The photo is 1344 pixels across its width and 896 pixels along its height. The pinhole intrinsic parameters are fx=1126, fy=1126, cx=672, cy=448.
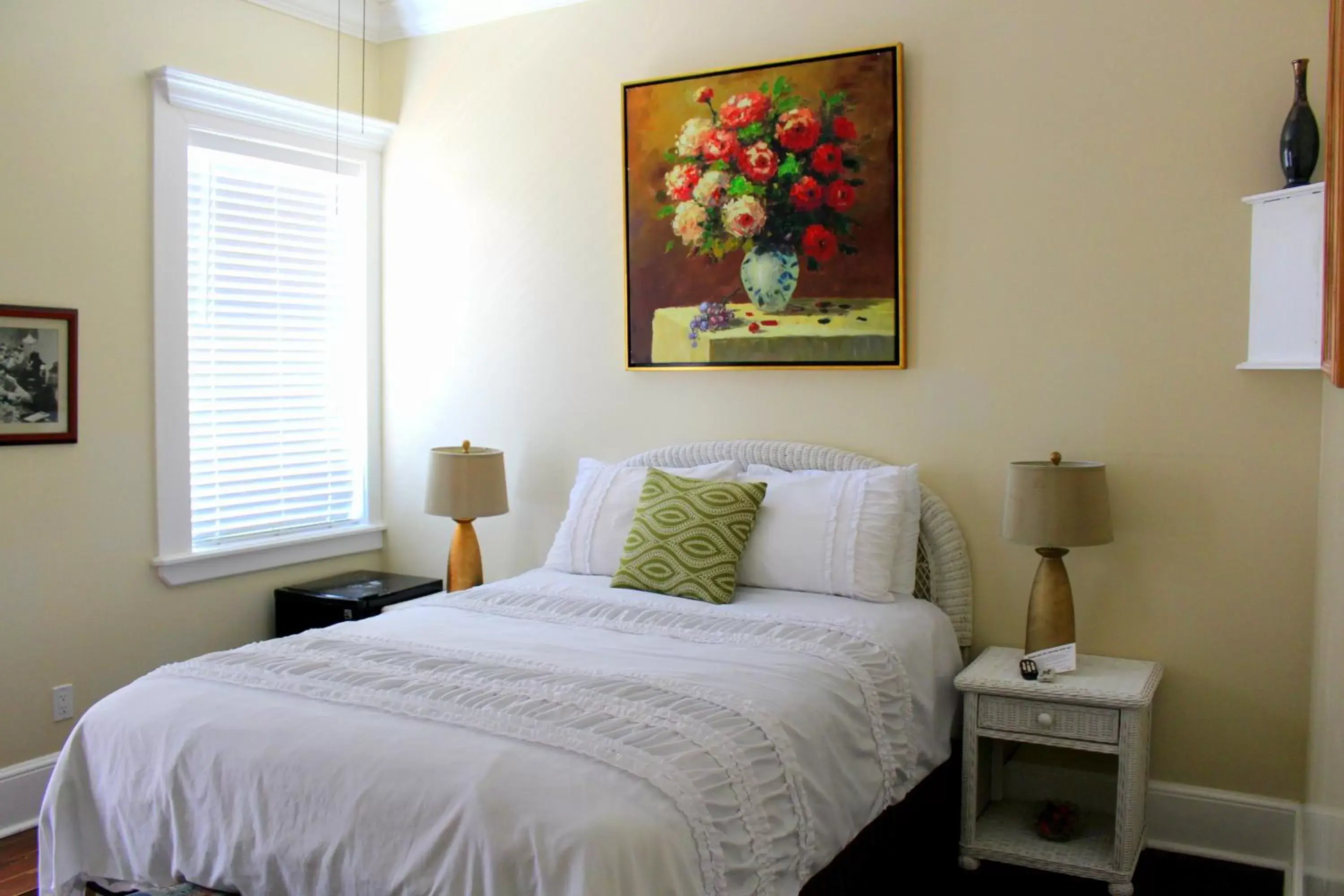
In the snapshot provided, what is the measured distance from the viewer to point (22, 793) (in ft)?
11.5

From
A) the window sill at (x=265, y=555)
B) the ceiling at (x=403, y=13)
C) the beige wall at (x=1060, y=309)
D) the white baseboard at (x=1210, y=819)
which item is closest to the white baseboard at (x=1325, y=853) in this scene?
the white baseboard at (x=1210, y=819)

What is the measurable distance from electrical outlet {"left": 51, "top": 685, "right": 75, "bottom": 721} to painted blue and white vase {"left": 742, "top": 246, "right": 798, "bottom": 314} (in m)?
2.60

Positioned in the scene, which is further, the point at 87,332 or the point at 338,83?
the point at 338,83

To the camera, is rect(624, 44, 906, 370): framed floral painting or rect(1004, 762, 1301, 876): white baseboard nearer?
rect(1004, 762, 1301, 876): white baseboard

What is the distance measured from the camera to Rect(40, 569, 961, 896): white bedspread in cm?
194

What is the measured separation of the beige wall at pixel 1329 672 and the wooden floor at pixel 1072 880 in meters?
0.30

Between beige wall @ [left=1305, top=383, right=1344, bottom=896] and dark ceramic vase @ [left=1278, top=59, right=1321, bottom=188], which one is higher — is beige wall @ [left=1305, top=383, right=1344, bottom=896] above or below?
below

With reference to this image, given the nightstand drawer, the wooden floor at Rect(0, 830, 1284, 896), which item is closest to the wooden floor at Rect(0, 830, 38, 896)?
the wooden floor at Rect(0, 830, 1284, 896)

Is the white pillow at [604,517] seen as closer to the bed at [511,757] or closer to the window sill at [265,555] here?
the bed at [511,757]

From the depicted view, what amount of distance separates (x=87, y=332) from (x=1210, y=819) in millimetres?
3761

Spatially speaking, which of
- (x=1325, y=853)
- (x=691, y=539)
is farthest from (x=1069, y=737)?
(x=1325, y=853)

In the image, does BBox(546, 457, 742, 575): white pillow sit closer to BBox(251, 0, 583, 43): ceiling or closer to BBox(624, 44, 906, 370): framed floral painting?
BBox(624, 44, 906, 370): framed floral painting

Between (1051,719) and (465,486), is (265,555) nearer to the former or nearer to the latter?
(465,486)

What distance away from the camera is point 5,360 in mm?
3410
